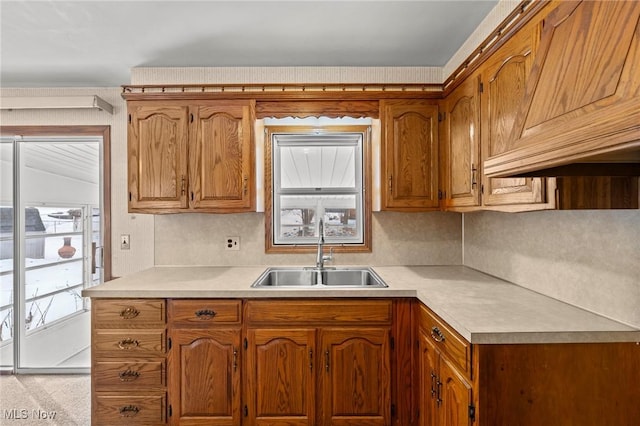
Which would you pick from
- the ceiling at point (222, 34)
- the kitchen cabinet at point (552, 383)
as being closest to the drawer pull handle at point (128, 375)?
the kitchen cabinet at point (552, 383)

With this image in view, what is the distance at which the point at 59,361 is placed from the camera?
2.96 meters

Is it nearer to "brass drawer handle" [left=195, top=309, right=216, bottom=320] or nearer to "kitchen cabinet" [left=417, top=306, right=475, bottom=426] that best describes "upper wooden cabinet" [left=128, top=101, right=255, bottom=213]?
"brass drawer handle" [left=195, top=309, right=216, bottom=320]

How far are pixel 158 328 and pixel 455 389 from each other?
164 centimetres

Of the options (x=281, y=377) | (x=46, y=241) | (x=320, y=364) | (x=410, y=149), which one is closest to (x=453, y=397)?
(x=320, y=364)

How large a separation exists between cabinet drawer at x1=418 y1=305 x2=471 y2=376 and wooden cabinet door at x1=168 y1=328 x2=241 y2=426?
42.7 inches

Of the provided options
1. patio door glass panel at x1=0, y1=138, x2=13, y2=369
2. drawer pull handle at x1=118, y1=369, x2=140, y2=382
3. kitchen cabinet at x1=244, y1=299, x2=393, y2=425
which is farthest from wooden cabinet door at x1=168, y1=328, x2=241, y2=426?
patio door glass panel at x1=0, y1=138, x2=13, y2=369

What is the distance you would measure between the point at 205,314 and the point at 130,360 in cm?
53

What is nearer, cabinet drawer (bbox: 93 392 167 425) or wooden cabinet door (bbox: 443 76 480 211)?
wooden cabinet door (bbox: 443 76 480 211)

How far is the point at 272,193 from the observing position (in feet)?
8.90

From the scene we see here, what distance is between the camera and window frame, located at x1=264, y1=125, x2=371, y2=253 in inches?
105

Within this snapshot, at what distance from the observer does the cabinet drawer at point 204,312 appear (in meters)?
1.96

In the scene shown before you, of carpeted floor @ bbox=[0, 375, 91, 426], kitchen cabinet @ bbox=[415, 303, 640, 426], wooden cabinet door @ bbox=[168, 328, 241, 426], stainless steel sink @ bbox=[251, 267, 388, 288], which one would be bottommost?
carpeted floor @ bbox=[0, 375, 91, 426]

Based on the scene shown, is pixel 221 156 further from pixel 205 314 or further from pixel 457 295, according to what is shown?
pixel 457 295

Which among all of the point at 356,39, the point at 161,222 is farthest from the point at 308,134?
the point at 161,222
